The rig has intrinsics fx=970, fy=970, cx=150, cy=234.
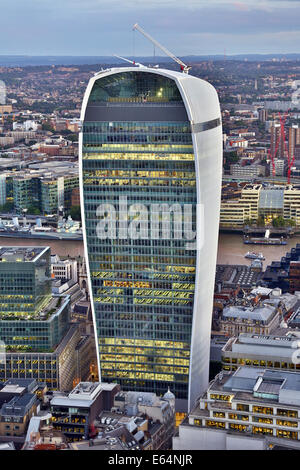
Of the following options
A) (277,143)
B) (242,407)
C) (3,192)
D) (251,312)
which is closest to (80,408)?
(242,407)

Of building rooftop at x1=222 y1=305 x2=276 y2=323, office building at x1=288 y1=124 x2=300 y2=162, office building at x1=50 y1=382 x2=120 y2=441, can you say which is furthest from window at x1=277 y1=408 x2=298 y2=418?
office building at x1=288 y1=124 x2=300 y2=162

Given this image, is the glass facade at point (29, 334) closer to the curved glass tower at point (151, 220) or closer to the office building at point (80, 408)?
the curved glass tower at point (151, 220)

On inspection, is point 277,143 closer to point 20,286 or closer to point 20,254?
point 20,254

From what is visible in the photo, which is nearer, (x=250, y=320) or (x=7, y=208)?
(x=250, y=320)

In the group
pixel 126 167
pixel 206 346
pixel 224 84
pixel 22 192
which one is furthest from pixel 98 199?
pixel 224 84

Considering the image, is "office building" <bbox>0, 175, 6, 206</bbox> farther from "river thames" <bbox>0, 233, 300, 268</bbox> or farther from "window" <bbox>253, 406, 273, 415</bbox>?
"window" <bbox>253, 406, 273, 415</bbox>

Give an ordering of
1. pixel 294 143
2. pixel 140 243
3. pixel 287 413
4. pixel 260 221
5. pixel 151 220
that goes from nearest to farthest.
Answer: pixel 287 413
pixel 151 220
pixel 140 243
pixel 260 221
pixel 294 143

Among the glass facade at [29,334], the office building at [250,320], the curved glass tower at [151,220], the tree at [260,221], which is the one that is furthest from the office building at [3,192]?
the curved glass tower at [151,220]
